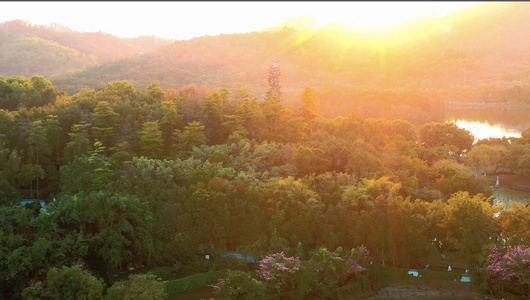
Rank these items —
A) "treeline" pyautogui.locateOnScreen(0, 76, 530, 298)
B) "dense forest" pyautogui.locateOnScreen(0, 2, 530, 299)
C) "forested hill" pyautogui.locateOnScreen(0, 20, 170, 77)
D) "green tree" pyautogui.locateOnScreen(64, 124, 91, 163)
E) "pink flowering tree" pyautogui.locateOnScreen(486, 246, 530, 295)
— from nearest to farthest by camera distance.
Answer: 1. "pink flowering tree" pyautogui.locateOnScreen(486, 246, 530, 295)
2. "dense forest" pyautogui.locateOnScreen(0, 2, 530, 299)
3. "treeline" pyautogui.locateOnScreen(0, 76, 530, 298)
4. "green tree" pyautogui.locateOnScreen(64, 124, 91, 163)
5. "forested hill" pyautogui.locateOnScreen(0, 20, 170, 77)

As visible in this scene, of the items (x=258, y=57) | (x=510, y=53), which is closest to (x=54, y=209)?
(x=258, y=57)

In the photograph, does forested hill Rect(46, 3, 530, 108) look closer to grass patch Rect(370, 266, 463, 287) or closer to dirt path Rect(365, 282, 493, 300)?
grass patch Rect(370, 266, 463, 287)

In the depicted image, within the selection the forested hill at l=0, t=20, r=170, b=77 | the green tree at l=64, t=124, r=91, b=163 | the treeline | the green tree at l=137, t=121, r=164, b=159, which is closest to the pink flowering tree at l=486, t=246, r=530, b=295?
the treeline

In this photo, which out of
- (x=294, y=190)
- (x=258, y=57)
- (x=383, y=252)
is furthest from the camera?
(x=258, y=57)

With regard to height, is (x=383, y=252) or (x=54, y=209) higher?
(x=54, y=209)

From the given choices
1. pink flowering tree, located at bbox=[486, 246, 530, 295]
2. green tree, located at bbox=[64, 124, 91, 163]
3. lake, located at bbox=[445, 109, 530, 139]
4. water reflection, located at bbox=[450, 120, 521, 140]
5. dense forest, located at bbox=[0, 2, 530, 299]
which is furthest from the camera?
lake, located at bbox=[445, 109, 530, 139]

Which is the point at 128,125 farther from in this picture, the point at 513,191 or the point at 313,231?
the point at 513,191

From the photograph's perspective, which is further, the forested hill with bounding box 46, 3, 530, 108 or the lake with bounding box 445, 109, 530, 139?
the forested hill with bounding box 46, 3, 530, 108
